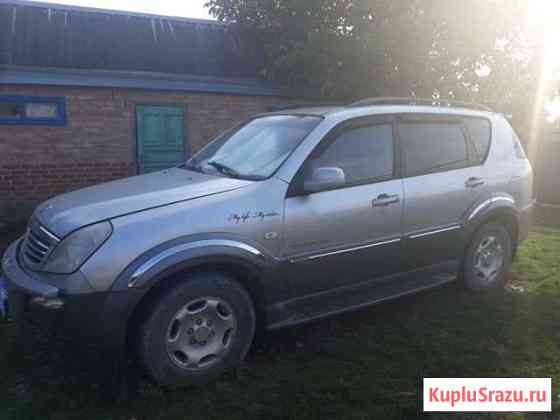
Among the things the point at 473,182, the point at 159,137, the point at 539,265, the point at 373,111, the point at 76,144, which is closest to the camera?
the point at 373,111

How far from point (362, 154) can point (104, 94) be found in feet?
23.1

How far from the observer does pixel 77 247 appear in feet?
9.59

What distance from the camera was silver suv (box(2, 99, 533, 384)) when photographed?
2945 millimetres

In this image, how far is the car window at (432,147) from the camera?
427cm

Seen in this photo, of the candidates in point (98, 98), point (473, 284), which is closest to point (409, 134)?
point (473, 284)

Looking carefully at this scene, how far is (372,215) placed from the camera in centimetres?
390

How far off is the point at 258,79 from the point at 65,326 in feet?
29.3

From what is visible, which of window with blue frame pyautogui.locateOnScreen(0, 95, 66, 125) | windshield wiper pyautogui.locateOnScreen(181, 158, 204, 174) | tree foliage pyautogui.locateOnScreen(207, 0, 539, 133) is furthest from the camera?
window with blue frame pyautogui.locateOnScreen(0, 95, 66, 125)

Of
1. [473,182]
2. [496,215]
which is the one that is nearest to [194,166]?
[473,182]

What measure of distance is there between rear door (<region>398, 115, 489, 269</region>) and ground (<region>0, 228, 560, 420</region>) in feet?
1.98

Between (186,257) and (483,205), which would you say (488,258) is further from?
(186,257)

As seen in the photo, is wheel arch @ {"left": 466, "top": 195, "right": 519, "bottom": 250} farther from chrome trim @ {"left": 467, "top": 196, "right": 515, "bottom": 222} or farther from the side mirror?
the side mirror

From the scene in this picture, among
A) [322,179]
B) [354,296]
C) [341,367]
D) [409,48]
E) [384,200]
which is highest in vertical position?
[409,48]

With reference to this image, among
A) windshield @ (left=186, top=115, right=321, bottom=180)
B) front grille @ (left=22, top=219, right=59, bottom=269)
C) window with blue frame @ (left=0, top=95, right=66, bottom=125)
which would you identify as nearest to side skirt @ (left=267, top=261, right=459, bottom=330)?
windshield @ (left=186, top=115, right=321, bottom=180)
